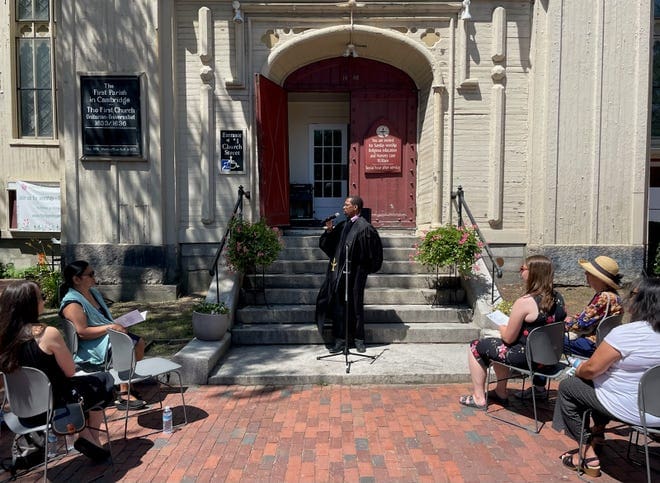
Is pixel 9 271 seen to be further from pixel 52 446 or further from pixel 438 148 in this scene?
pixel 438 148

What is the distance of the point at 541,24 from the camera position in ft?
26.4

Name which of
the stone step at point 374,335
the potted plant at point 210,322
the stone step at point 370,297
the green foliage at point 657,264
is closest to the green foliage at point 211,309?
the potted plant at point 210,322

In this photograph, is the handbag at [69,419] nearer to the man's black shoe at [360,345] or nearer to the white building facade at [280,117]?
the man's black shoe at [360,345]

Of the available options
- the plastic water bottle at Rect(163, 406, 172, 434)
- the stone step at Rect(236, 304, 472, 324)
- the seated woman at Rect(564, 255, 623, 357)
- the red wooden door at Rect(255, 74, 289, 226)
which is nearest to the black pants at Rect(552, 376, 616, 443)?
the seated woman at Rect(564, 255, 623, 357)

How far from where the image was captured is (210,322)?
19.1 ft

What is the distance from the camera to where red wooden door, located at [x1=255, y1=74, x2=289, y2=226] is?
7871 millimetres

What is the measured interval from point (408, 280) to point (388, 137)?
3014mm

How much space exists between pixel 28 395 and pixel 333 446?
214 cm

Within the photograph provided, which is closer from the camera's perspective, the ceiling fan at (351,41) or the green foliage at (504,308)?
the green foliage at (504,308)

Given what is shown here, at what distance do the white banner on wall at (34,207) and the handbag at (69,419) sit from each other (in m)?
7.45

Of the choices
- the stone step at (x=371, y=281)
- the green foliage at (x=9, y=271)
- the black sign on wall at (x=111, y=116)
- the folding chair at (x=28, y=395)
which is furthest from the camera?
the green foliage at (x=9, y=271)

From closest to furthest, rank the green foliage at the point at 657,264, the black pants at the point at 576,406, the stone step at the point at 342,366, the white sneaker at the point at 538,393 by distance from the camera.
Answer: the black pants at the point at 576,406
the white sneaker at the point at 538,393
the stone step at the point at 342,366
the green foliage at the point at 657,264

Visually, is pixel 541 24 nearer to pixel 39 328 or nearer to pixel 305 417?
pixel 305 417

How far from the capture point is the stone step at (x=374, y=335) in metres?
6.37
